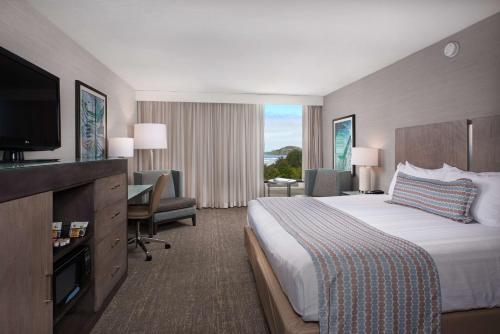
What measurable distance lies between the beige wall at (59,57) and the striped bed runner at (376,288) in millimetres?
2561

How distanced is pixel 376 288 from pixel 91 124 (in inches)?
141

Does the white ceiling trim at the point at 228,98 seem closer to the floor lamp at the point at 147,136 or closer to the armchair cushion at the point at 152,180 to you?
the floor lamp at the point at 147,136

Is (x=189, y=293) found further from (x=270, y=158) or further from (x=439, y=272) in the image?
(x=270, y=158)

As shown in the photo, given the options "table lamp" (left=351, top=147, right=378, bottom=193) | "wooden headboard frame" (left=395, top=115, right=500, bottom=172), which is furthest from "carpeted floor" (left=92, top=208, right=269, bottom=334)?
"wooden headboard frame" (left=395, top=115, right=500, bottom=172)

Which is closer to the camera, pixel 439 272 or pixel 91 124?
pixel 439 272

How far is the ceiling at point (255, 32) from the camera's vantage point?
2.43m

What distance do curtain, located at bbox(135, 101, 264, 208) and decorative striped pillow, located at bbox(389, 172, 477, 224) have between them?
371 cm

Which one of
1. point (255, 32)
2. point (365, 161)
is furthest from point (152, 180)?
point (365, 161)

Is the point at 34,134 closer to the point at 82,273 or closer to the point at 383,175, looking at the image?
the point at 82,273

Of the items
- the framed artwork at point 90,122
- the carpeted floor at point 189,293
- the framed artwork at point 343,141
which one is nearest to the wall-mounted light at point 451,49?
the framed artwork at point 343,141

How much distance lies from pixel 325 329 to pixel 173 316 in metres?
1.28

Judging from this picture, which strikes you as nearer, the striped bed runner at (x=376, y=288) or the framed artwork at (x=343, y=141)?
the striped bed runner at (x=376, y=288)

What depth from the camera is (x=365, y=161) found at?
4285 millimetres

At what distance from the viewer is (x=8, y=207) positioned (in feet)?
3.67
